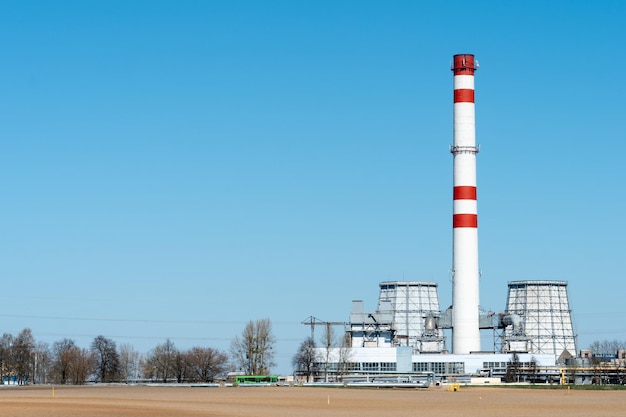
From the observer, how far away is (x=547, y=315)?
6334 inches

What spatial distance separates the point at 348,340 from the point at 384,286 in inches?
1101

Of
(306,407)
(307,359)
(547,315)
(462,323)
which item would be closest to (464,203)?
(462,323)

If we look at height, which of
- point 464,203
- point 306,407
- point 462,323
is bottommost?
point 306,407

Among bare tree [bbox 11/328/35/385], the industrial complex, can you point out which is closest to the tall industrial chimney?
the industrial complex

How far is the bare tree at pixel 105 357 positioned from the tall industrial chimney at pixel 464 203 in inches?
1758

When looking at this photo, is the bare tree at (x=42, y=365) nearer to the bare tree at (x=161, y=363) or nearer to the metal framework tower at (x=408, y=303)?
the bare tree at (x=161, y=363)

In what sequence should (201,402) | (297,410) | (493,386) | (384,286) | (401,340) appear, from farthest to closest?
(384,286) < (401,340) < (493,386) < (201,402) < (297,410)

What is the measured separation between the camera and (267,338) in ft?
431

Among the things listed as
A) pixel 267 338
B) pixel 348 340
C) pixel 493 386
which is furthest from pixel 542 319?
pixel 493 386

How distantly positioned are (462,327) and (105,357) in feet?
152

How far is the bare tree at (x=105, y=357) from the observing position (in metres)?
138

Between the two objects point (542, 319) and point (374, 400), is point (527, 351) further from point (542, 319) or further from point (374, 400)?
point (374, 400)

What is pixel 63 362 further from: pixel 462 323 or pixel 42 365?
pixel 462 323

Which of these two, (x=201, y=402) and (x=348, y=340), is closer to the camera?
(x=201, y=402)
